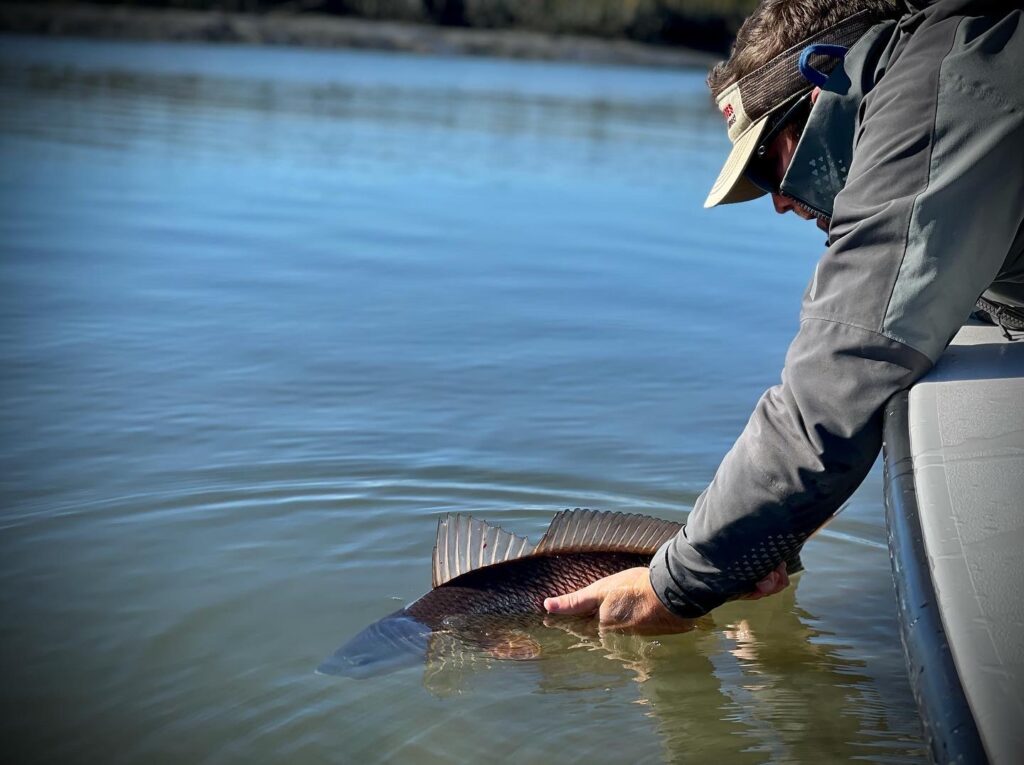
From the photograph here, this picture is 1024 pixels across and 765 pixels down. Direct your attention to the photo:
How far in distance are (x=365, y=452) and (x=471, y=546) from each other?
4.92 feet

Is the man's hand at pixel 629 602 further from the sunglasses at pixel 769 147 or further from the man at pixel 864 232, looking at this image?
the sunglasses at pixel 769 147

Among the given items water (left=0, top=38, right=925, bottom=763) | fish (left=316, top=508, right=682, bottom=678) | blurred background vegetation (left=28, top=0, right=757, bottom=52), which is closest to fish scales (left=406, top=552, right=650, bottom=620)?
fish (left=316, top=508, right=682, bottom=678)

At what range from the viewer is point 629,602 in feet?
10.4

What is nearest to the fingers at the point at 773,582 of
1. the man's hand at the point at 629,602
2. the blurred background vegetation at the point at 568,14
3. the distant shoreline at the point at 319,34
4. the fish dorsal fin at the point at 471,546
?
the man's hand at the point at 629,602

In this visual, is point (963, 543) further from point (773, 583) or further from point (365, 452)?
point (365, 452)

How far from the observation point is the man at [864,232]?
246 cm

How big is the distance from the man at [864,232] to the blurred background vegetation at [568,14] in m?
38.3

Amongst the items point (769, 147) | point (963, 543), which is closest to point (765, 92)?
point (769, 147)

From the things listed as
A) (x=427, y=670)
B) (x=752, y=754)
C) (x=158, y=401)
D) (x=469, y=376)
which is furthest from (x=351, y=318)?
(x=752, y=754)

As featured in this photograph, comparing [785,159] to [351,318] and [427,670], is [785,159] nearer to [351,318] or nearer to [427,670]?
[427,670]

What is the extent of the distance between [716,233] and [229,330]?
495 cm

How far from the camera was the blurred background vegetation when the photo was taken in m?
41.2

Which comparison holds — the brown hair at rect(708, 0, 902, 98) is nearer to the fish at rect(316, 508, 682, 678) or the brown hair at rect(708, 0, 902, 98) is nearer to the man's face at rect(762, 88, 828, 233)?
the man's face at rect(762, 88, 828, 233)

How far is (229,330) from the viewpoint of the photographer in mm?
6664
